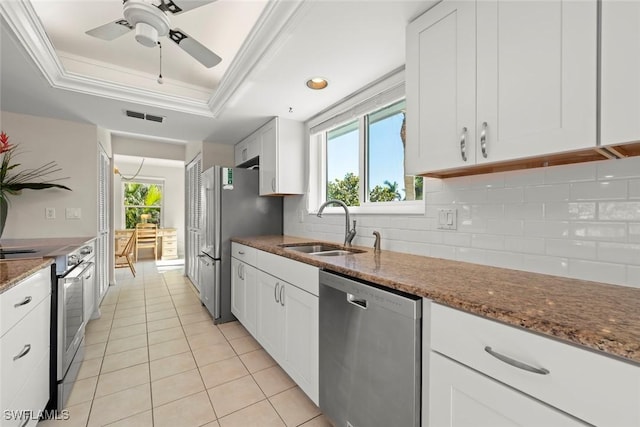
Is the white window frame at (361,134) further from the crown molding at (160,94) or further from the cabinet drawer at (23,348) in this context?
the cabinet drawer at (23,348)

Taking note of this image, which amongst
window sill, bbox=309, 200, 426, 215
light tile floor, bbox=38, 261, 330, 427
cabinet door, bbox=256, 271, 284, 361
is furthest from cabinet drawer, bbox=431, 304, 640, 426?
cabinet door, bbox=256, 271, 284, 361

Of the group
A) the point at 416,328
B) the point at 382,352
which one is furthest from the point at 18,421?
the point at 416,328

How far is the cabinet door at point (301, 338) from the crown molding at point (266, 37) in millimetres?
1476

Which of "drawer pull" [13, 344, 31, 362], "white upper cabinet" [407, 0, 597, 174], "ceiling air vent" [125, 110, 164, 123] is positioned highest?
"ceiling air vent" [125, 110, 164, 123]

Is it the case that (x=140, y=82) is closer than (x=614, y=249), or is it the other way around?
(x=614, y=249)

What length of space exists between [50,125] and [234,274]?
2.55 meters

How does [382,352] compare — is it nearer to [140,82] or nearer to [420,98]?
[420,98]

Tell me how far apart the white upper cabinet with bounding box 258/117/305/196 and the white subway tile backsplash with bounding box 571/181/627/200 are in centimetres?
221

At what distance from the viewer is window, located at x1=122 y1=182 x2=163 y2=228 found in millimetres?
7016

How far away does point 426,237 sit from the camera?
1.74 meters

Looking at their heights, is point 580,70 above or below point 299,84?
below

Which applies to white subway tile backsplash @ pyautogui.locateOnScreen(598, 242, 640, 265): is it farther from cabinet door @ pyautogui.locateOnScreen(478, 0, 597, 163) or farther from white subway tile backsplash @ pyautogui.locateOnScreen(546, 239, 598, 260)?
cabinet door @ pyautogui.locateOnScreen(478, 0, 597, 163)

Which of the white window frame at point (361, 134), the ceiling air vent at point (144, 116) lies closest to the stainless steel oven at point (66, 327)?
the ceiling air vent at point (144, 116)

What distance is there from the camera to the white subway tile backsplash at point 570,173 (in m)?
1.11
